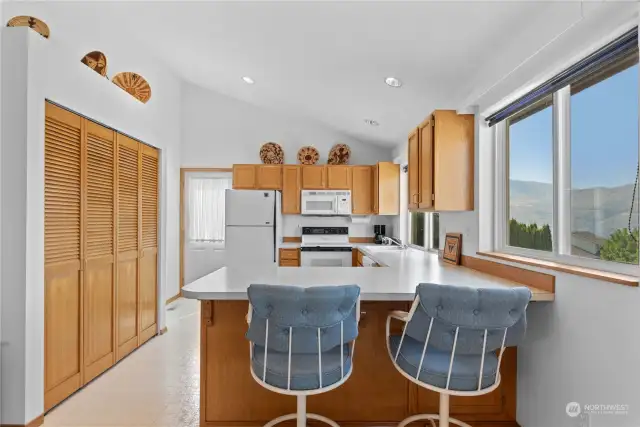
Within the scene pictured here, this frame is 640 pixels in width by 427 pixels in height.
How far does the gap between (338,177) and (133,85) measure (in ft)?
9.16

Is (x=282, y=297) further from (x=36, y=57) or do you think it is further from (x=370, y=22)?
(x=36, y=57)

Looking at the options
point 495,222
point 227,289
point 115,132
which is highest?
point 115,132

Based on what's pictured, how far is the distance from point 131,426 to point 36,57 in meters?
2.26

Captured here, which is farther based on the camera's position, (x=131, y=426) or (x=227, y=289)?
(x=131, y=426)

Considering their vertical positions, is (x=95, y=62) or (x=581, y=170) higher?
(x=95, y=62)

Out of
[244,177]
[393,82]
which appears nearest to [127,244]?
[244,177]

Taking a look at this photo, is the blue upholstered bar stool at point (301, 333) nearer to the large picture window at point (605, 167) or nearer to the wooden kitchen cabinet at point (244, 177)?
the large picture window at point (605, 167)

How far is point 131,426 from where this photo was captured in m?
2.09

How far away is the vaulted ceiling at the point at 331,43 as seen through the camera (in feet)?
6.68

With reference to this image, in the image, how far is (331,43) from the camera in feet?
8.70

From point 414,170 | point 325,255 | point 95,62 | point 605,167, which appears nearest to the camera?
point 605,167

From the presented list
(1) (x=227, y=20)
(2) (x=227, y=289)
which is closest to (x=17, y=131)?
(2) (x=227, y=289)

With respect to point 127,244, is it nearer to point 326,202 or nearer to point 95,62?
point 95,62

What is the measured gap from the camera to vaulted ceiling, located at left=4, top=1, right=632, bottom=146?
204 centimetres
